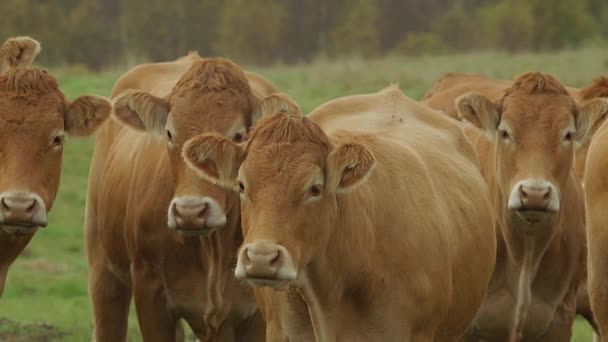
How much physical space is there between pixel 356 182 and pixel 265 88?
135 inches

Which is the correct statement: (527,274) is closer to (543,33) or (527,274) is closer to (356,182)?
(356,182)

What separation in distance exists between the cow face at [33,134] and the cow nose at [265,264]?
217 centimetres

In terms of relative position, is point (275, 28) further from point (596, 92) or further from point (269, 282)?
point (269, 282)

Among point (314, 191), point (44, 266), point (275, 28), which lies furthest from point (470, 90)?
point (275, 28)

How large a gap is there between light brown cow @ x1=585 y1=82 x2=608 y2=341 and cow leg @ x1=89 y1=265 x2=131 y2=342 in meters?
3.43

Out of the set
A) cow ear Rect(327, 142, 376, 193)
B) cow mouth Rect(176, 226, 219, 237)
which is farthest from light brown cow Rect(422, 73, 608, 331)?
cow ear Rect(327, 142, 376, 193)

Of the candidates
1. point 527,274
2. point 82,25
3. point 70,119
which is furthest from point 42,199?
point 82,25

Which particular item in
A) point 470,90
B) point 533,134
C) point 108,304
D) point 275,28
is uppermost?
point 533,134

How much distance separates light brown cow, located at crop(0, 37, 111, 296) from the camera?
832 cm

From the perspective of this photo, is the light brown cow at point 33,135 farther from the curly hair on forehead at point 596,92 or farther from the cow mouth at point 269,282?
the curly hair on forehead at point 596,92

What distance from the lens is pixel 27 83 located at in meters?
8.90

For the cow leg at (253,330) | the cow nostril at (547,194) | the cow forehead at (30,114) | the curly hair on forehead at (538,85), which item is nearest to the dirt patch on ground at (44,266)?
the cow leg at (253,330)

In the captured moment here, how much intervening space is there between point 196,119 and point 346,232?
179 cm

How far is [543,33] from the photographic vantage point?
55.0 metres
